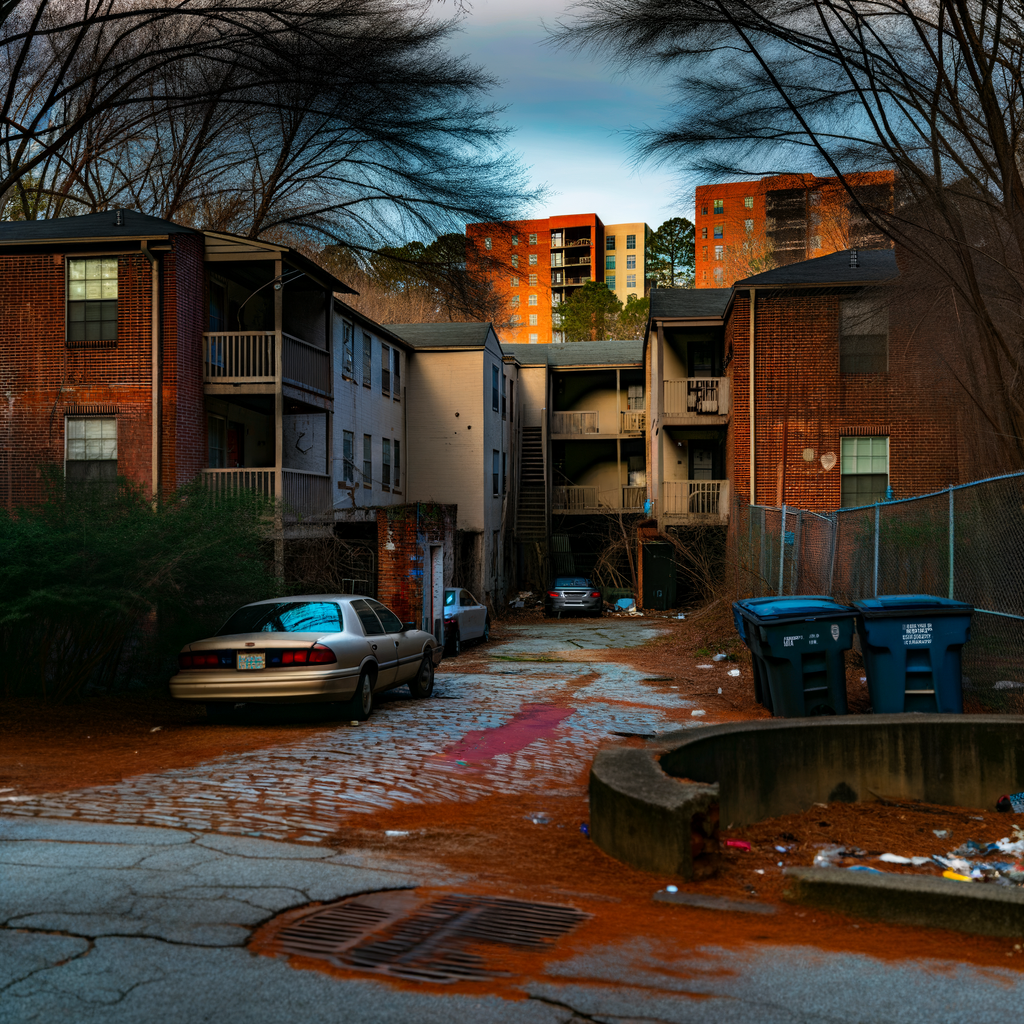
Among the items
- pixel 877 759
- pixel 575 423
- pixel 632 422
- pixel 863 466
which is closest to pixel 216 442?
pixel 863 466

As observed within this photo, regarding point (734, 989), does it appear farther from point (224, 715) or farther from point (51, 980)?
point (224, 715)

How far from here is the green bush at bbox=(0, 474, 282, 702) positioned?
10.1m

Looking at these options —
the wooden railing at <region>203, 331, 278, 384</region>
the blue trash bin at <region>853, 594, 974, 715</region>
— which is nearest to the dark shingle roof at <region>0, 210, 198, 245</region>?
the wooden railing at <region>203, 331, 278, 384</region>

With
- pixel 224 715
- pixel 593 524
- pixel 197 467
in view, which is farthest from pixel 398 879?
pixel 593 524

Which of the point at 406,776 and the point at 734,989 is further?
the point at 406,776

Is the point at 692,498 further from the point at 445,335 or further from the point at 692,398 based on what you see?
the point at 445,335

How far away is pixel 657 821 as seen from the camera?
18.2 ft

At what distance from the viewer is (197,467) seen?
22.2 m

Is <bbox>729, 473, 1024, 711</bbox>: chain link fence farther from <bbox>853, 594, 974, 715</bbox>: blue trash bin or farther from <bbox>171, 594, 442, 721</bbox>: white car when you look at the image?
<bbox>171, 594, 442, 721</bbox>: white car

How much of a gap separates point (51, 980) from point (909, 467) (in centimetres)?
2549

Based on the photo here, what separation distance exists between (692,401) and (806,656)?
20.5 meters

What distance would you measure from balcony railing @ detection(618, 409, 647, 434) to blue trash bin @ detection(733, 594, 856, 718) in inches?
1218

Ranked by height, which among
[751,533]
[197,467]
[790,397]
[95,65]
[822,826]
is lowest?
[822,826]

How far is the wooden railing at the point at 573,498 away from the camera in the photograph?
41.3 meters
